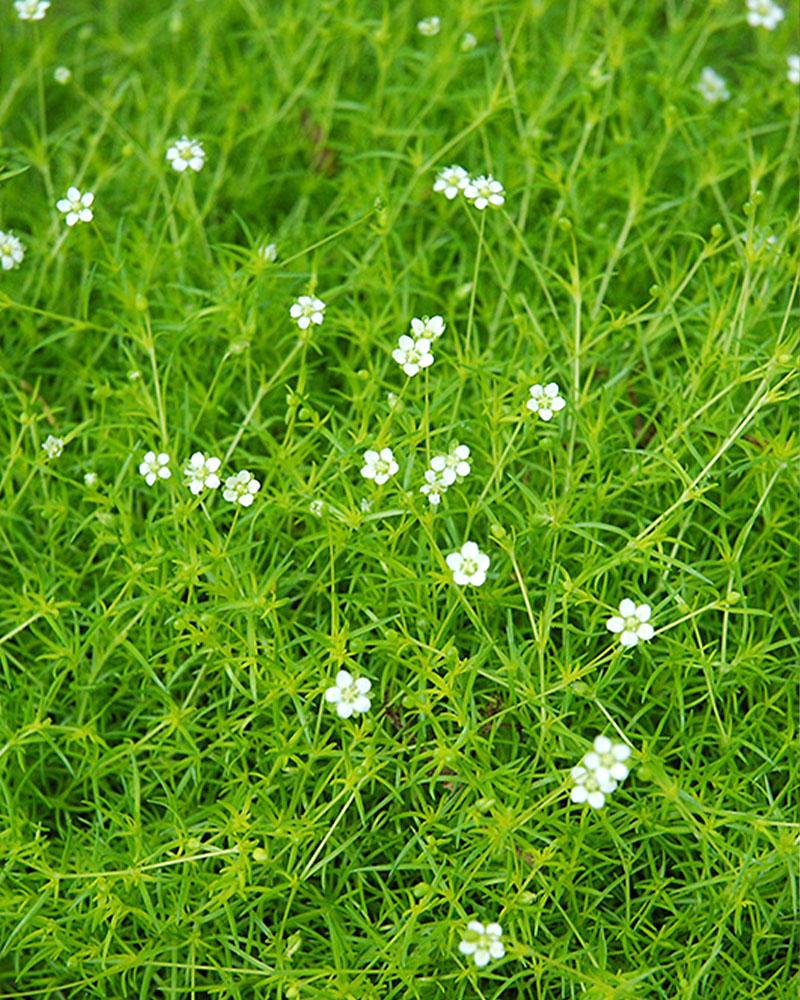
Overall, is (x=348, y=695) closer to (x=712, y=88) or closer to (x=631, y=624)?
(x=631, y=624)

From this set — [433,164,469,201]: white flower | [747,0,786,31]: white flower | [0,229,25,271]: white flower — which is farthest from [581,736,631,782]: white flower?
[747,0,786,31]: white flower

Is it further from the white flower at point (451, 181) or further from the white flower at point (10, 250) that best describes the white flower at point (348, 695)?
the white flower at point (10, 250)

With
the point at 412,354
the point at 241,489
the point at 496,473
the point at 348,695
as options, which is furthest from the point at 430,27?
the point at 348,695

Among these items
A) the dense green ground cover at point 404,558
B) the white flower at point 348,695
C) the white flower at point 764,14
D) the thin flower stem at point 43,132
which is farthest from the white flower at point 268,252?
the white flower at point 764,14

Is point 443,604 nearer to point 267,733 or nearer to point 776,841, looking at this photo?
point 267,733

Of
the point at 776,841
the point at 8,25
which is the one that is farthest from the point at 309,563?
the point at 8,25

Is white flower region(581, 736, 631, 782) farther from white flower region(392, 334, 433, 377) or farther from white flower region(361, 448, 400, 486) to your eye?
white flower region(392, 334, 433, 377)
